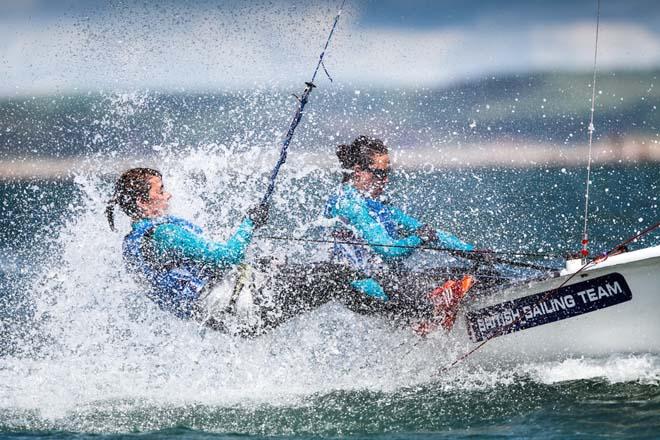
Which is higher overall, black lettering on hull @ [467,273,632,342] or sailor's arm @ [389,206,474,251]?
sailor's arm @ [389,206,474,251]

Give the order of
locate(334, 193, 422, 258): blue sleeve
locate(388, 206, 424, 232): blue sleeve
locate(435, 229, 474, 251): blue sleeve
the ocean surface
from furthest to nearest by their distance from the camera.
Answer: locate(388, 206, 424, 232): blue sleeve < locate(435, 229, 474, 251): blue sleeve < locate(334, 193, 422, 258): blue sleeve < the ocean surface

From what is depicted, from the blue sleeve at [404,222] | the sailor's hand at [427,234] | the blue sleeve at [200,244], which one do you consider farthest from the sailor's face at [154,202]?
the sailor's hand at [427,234]

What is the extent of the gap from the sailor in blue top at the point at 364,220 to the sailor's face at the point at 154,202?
1377 mm

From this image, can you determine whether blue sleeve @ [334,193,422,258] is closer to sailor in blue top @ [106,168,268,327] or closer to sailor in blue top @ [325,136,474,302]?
sailor in blue top @ [325,136,474,302]

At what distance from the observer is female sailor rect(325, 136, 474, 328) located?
7.06 m

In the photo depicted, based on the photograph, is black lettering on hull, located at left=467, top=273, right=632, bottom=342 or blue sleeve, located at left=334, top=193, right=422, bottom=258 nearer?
black lettering on hull, located at left=467, top=273, right=632, bottom=342

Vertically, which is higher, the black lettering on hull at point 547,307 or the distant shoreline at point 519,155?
the distant shoreline at point 519,155

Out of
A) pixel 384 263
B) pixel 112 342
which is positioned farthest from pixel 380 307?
pixel 112 342

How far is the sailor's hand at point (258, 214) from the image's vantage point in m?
6.61

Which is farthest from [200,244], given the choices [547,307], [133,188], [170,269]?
[547,307]

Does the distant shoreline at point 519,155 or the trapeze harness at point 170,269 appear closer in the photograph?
the trapeze harness at point 170,269

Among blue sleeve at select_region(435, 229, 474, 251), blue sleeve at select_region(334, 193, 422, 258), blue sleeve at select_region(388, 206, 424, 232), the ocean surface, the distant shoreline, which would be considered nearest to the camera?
the ocean surface

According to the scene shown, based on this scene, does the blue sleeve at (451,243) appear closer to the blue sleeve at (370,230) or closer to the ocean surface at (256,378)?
the blue sleeve at (370,230)

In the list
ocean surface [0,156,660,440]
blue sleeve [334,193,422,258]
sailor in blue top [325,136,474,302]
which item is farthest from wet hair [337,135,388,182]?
ocean surface [0,156,660,440]
